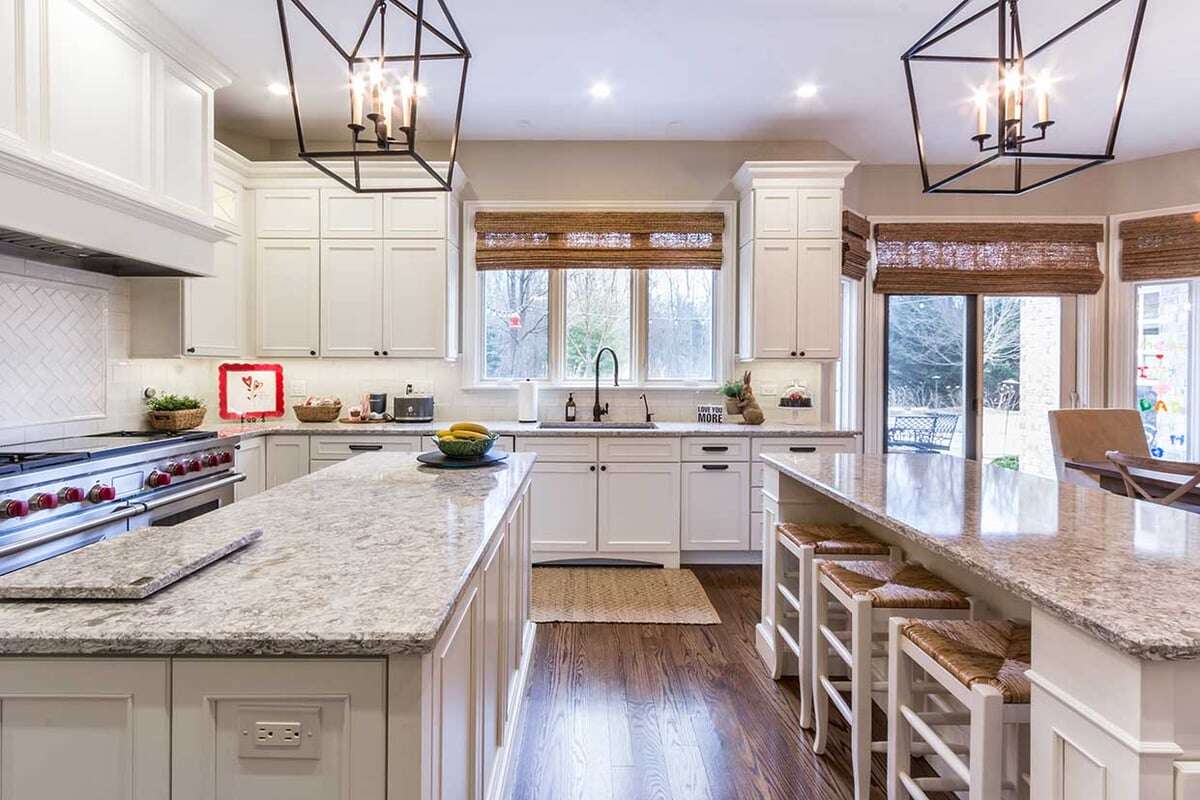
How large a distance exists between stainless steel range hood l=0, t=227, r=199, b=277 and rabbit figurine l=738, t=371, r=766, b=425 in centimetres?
345

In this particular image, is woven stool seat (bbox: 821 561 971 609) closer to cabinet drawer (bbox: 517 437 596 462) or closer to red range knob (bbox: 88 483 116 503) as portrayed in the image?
cabinet drawer (bbox: 517 437 596 462)

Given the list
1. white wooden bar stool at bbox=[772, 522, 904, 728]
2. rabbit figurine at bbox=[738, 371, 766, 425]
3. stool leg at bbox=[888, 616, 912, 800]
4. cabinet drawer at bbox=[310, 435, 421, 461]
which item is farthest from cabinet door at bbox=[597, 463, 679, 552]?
stool leg at bbox=[888, 616, 912, 800]

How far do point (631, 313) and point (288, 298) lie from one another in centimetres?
241

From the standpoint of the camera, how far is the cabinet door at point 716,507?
411 centimetres

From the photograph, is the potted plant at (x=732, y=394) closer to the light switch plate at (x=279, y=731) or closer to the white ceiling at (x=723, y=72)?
the white ceiling at (x=723, y=72)

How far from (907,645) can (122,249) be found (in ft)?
10.8

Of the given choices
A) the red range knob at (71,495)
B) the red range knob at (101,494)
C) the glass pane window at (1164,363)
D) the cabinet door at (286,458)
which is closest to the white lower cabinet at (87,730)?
the red range knob at (71,495)

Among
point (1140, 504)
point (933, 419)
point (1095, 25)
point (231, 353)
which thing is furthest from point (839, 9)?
point (231, 353)

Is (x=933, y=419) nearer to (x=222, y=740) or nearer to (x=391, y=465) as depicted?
(x=391, y=465)

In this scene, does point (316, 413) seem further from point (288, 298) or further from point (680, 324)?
point (680, 324)

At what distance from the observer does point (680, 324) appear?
476 cm

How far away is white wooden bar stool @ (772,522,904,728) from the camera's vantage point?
224 centimetres

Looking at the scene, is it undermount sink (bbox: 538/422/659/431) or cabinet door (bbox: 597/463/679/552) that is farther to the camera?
undermount sink (bbox: 538/422/659/431)

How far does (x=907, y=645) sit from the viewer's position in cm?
156
